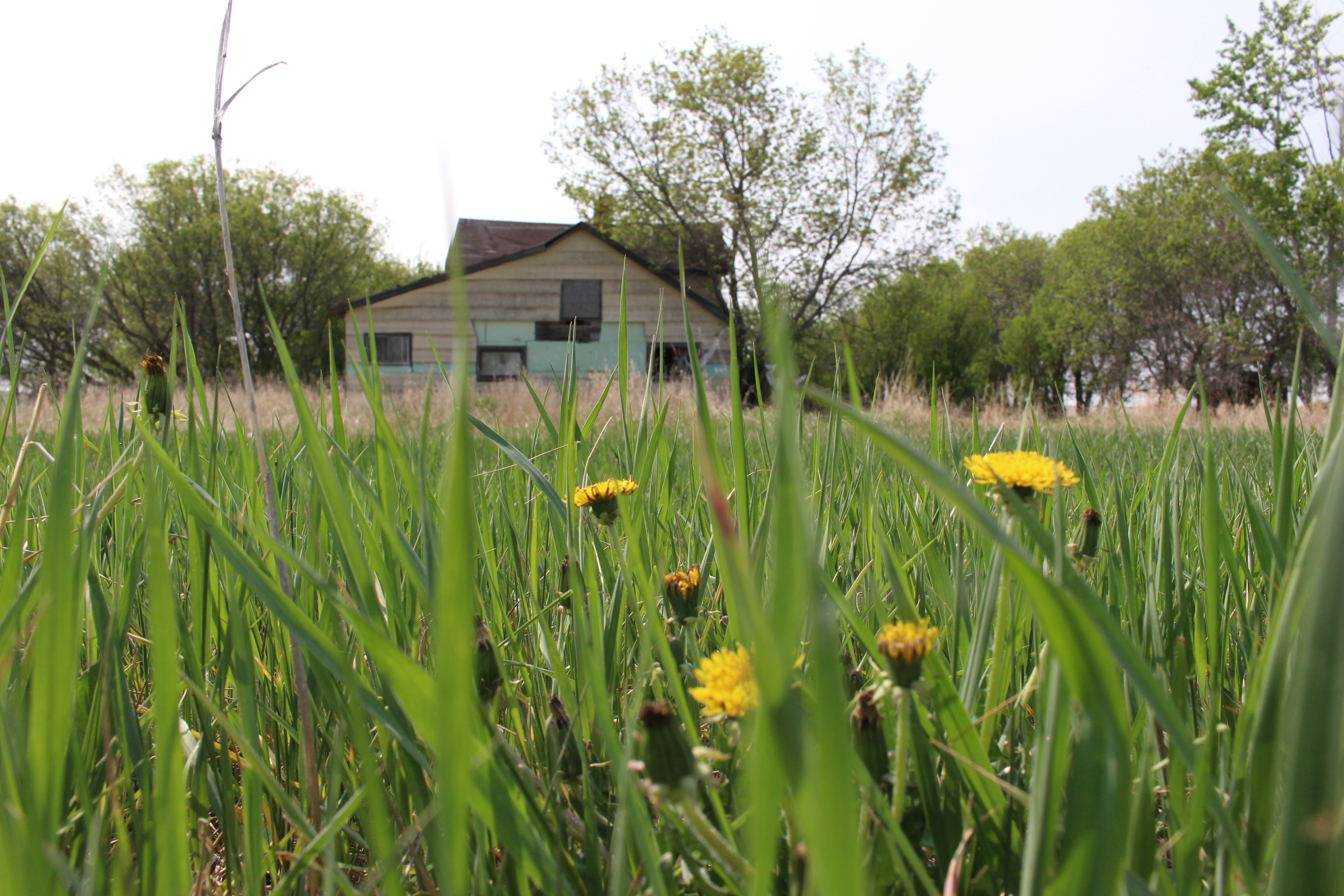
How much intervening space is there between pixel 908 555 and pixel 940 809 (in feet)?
1.47

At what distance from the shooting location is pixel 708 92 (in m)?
18.7

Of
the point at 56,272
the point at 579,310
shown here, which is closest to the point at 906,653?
Answer: the point at 579,310

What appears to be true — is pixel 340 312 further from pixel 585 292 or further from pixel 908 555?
pixel 908 555

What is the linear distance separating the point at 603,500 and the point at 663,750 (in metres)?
0.41

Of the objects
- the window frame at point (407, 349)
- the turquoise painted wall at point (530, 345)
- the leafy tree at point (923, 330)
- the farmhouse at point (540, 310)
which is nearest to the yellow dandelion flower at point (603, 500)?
the farmhouse at point (540, 310)

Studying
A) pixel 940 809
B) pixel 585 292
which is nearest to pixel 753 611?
pixel 940 809

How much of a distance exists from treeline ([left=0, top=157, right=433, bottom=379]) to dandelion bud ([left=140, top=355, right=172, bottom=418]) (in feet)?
76.5

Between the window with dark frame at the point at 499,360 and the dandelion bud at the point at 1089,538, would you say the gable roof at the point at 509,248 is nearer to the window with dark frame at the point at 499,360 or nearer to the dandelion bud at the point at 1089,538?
the window with dark frame at the point at 499,360

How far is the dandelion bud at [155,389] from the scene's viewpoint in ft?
2.72

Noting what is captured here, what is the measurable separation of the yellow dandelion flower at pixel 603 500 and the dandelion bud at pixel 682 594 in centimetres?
12

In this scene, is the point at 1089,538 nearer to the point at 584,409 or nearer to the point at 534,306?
the point at 584,409

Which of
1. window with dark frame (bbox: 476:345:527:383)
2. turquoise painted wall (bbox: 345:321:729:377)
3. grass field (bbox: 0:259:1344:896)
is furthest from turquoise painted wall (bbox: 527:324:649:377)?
grass field (bbox: 0:259:1344:896)

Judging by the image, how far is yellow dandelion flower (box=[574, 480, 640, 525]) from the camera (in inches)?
28.0

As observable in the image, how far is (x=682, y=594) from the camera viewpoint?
1.92ft
